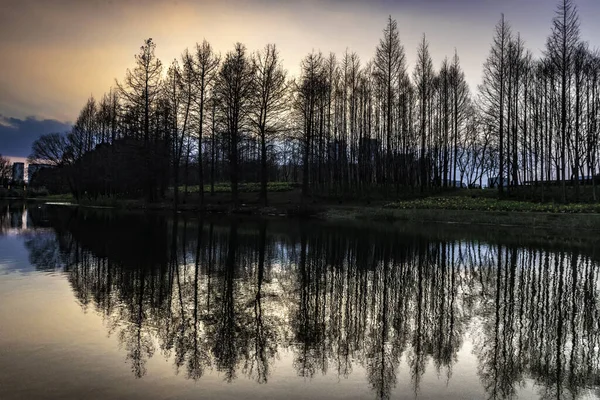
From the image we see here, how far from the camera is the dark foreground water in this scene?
15.9 ft

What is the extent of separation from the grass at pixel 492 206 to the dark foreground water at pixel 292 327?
17.1m

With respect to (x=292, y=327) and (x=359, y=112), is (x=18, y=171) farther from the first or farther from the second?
(x=292, y=327)

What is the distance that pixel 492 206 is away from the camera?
3114 cm

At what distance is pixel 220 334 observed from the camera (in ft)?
20.8

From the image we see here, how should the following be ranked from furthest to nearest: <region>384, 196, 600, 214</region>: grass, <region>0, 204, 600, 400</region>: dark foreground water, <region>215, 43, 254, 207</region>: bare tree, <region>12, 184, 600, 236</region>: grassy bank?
1. <region>215, 43, 254, 207</region>: bare tree
2. <region>384, 196, 600, 214</region>: grass
3. <region>12, 184, 600, 236</region>: grassy bank
4. <region>0, 204, 600, 400</region>: dark foreground water

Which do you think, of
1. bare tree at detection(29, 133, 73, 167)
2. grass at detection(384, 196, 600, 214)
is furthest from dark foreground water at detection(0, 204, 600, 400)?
bare tree at detection(29, 133, 73, 167)

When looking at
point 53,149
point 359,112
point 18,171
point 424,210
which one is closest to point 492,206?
point 424,210

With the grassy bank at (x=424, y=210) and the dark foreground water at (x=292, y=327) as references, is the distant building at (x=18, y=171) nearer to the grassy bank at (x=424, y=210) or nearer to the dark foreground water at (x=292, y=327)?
the grassy bank at (x=424, y=210)

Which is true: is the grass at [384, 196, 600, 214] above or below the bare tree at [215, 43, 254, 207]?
below

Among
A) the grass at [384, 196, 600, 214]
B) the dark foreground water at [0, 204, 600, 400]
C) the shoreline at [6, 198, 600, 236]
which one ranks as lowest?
the dark foreground water at [0, 204, 600, 400]

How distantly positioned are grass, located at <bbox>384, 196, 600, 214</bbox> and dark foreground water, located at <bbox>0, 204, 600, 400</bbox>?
17.1m

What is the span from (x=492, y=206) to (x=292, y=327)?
28421 mm

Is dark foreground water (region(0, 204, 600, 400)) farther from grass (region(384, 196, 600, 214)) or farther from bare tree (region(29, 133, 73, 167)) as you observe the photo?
bare tree (region(29, 133, 73, 167))

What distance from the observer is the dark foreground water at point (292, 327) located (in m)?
4.84
